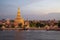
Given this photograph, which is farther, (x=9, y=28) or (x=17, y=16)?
(x=17, y=16)

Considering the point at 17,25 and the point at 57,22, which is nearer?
the point at 17,25

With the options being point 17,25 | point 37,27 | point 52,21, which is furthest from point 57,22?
point 17,25

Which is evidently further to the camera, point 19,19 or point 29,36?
point 19,19

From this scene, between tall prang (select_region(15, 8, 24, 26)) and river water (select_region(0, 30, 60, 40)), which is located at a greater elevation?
tall prang (select_region(15, 8, 24, 26))

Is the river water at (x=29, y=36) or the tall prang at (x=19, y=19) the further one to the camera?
the tall prang at (x=19, y=19)

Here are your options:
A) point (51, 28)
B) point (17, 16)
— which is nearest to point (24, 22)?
point (17, 16)

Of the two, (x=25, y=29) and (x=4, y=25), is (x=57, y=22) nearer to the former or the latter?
(x=25, y=29)

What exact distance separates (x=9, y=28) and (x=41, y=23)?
16.8 feet

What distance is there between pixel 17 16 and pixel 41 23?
12.3ft

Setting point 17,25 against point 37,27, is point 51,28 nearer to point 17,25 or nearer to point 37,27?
point 37,27

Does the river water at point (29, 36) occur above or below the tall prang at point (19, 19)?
below

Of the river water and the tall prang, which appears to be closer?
the river water

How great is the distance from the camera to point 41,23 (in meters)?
36.2

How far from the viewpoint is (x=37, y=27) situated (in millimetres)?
34781
